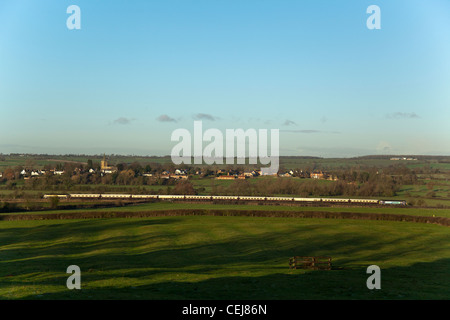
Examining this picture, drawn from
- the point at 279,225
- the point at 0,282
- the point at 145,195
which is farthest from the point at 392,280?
the point at 145,195

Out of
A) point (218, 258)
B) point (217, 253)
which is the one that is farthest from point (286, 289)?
point (217, 253)

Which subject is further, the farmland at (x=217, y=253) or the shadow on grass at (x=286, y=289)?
the farmland at (x=217, y=253)

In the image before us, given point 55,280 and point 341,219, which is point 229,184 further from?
point 55,280

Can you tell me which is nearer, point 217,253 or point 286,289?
point 286,289

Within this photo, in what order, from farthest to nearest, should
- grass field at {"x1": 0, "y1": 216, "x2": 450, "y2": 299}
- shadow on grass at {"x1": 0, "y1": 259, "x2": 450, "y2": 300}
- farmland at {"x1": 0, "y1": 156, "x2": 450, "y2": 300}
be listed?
farmland at {"x1": 0, "y1": 156, "x2": 450, "y2": 300}
grass field at {"x1": 0, "y1": 216, "x2": 450, "y2": 299}
shadow on grass at {"x1": 0, "y1": 259, "x2": 450, "y2": 300}

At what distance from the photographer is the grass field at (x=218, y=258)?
26.2 m

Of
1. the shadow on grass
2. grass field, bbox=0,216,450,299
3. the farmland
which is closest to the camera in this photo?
the shadow on grass

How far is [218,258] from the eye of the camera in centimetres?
4134

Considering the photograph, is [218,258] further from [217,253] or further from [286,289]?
[286,289]

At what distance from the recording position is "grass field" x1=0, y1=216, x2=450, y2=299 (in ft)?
86.1

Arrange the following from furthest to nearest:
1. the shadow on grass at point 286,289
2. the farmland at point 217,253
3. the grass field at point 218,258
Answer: the farmland at point 217,253
the grass field at point 218,258
the shadow on grass at point 286,289

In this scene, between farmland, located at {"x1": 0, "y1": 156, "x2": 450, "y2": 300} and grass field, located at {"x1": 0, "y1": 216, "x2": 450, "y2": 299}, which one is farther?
farmland, located at {"x1": 0, "y1": 156, "x2": 450, "y2": 300}

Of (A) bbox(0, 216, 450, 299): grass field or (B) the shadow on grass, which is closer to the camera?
(B) the shadow on grass

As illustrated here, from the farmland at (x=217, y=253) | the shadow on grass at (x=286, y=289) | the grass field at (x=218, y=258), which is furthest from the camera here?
the farmland at (x=217, y=253)
